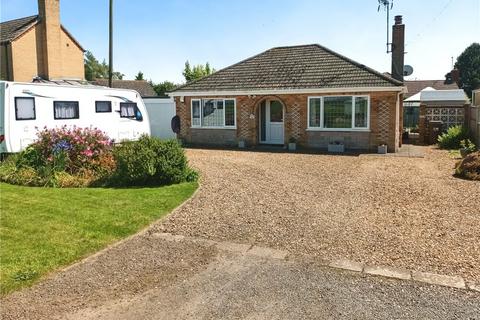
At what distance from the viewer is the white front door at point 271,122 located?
20.0 m

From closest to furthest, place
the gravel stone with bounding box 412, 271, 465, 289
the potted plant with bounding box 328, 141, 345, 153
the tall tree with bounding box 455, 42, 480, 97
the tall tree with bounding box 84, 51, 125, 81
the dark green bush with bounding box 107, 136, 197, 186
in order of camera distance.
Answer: the gravel stone with bounding box 412, 271, 465, 289, the dark green bush with bounding box 107, 136, 197, 186, the potted plant with bounding box 328, 141, 345, 153, the tall tree with bounding box 455, 42, 480, 97, the tall tree with bounding box 84, 51, 125, 81

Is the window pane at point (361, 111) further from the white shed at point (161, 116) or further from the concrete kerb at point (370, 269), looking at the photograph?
the concrete kerb at point (370, 269)

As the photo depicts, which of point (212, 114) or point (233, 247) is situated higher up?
point (212, 114)

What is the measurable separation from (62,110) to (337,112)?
11024mm

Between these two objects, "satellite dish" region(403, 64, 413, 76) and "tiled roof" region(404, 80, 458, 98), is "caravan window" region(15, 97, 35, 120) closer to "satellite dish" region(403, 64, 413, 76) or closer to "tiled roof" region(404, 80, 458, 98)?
"satellite dish" region(403, 64, 413, 76)

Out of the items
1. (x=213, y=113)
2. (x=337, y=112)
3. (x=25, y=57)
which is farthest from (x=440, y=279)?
(x=25, y=57)

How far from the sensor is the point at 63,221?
7.21 m

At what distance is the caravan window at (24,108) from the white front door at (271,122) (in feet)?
33.8

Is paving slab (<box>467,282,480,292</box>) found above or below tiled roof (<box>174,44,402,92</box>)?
below

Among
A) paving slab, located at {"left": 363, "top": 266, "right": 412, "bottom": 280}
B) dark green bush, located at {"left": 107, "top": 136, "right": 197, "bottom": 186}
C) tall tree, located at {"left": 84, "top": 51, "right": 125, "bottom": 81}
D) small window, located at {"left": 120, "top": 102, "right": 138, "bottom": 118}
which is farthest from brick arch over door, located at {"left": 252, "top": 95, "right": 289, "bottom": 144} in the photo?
tall tree, located at {"left": 84, "top": 51, "right": 125, "bottom": 81}

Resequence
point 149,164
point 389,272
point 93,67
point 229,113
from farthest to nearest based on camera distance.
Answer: point 93,67 < point 229,113 < point 149,164 < point 389,272

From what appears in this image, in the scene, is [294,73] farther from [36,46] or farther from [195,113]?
[36,46]

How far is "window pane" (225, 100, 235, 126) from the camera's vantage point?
808 inches

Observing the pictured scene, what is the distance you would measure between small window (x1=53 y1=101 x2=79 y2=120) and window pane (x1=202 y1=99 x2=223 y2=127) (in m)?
6.83
